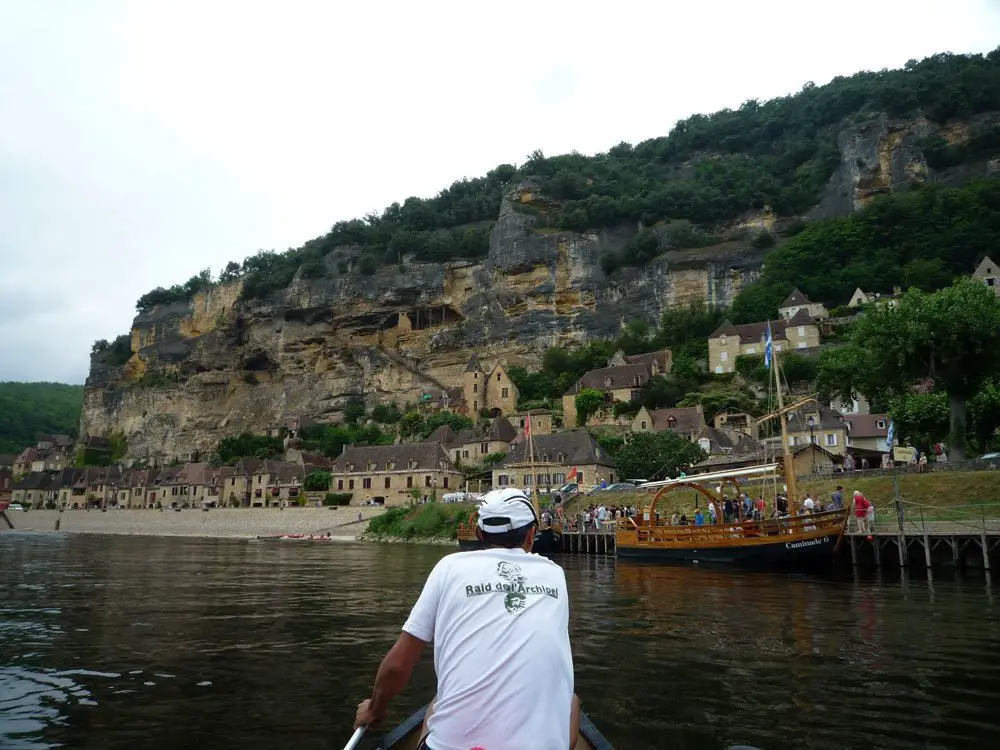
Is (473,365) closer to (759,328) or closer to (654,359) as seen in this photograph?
(654,359)

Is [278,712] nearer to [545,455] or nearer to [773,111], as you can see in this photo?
[545,455]

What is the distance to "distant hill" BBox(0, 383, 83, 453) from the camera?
134 metres

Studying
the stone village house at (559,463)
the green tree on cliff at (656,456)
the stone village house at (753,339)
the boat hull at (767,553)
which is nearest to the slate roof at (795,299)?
the stone village house at (753,339)

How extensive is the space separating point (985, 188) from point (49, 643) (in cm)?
9270

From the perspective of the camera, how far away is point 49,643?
1001 cm

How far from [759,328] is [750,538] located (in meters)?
53.3

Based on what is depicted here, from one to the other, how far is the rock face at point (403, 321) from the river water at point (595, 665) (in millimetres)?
70919

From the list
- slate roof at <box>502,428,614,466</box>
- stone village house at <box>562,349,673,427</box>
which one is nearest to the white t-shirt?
slate roof at <box>502,428,614,466</box>

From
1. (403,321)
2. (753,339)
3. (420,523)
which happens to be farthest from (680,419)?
(403,321)

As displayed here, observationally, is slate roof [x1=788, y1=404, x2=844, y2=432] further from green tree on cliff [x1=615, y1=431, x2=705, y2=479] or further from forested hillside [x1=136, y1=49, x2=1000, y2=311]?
forested hillside [x1=136, y1=49, x2=1000, y2=311]

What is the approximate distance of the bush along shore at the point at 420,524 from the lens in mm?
45969

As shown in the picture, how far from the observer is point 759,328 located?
7269 cm

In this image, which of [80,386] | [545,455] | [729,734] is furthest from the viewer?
[80,386]

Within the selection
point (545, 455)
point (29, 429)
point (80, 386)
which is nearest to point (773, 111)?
Result: point (545, 455)
